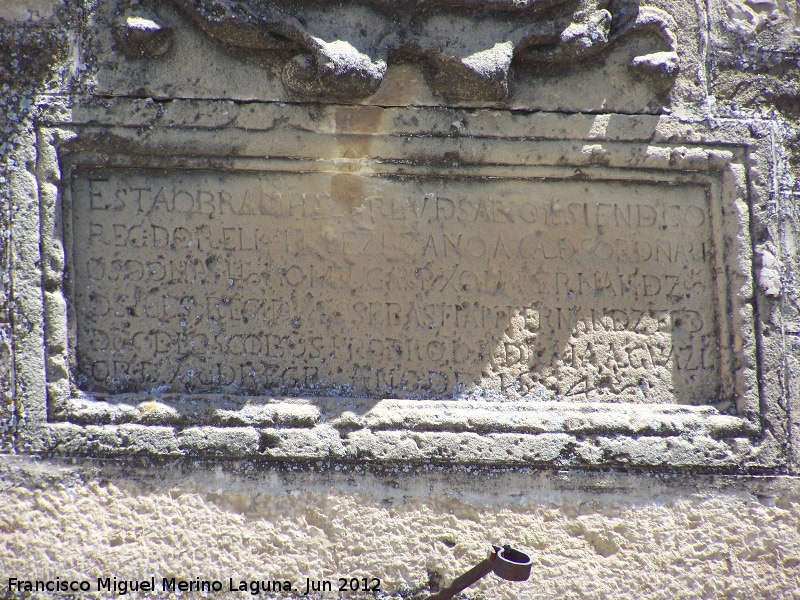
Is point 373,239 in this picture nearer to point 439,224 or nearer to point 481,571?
point 439,224

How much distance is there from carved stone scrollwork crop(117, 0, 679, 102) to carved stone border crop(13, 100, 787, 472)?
132 mm

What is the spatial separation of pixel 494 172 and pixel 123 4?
130 cm

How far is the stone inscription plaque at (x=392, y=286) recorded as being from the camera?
9.15ft

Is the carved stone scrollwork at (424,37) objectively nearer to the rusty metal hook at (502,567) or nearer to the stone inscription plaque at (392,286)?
the stone inscription plaque at (392,286)

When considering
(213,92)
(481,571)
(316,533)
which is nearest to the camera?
(481,571)

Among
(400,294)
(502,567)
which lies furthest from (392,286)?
(502,567)

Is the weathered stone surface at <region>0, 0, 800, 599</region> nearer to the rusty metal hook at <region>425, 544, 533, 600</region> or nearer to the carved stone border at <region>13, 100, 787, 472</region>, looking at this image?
the carved stone border at <region>13, 100, 787, 472</region>

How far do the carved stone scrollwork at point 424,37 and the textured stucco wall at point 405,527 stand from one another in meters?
1.22

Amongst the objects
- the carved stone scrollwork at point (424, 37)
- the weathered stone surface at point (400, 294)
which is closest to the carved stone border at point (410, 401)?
the weathered stone surface at point (400, 294)

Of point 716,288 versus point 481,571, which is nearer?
point 481,571

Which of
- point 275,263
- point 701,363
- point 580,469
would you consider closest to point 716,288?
point 701,363

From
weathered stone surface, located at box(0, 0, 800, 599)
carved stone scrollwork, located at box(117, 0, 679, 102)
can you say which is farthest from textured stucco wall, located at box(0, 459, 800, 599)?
carved stone scrollwork, located at box(117, 0, 679, 102)

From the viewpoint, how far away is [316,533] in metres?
2.67

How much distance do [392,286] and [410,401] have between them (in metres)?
0.38
